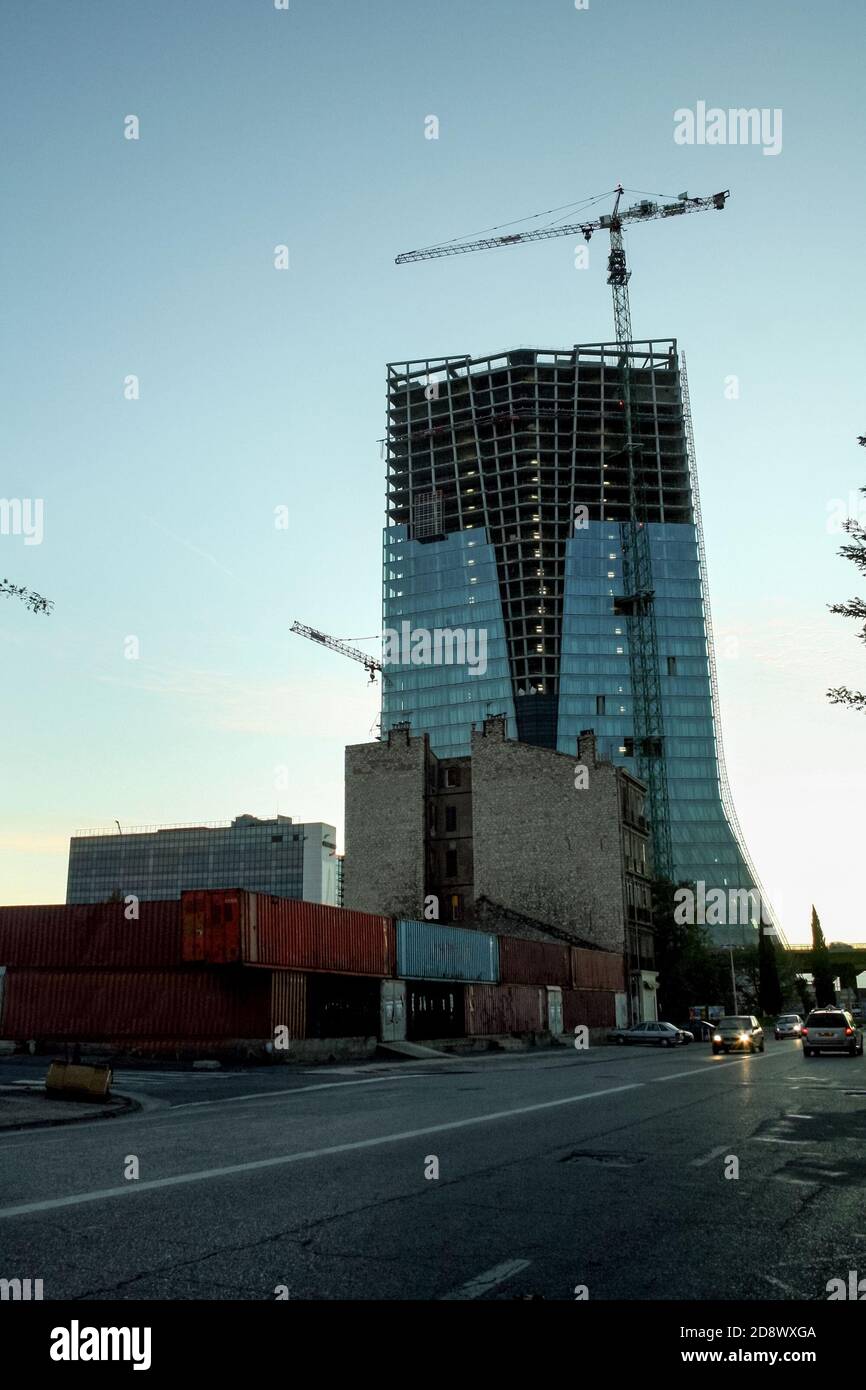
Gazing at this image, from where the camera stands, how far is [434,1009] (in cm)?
4712

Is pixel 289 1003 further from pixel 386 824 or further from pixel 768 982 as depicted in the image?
pixel 768 982

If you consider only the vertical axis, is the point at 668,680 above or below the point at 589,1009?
above

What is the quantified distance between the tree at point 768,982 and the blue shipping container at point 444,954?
63995mm

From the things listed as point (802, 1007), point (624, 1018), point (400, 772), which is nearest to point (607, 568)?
point (802, 1007)

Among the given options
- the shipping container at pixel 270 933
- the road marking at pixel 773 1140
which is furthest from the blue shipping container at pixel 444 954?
the road marking at pixel 773 1140

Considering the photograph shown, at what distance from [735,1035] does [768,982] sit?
2867 inches

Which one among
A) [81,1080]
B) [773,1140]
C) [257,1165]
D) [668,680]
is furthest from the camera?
[668,680]

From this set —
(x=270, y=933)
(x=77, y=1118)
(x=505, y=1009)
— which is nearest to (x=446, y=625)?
(x=505, y=1009)

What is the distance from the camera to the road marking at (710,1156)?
33.6ft

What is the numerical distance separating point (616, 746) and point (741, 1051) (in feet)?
395

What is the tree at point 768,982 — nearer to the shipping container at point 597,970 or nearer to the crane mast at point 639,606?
the crane mast at point 639,606

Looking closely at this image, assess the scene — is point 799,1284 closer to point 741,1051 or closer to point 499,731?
point 741,1051

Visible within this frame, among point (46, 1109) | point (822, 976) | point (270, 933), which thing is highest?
point (270, 933)

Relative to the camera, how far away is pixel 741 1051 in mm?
38938
